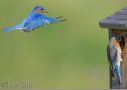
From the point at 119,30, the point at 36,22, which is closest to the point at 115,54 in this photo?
the point at 119,30

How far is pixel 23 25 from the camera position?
5699mm

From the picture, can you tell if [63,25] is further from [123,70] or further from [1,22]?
[123,70]

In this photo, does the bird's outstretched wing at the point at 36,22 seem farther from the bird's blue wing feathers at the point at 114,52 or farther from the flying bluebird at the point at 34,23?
the bird's blue wing feathers at the point at 114,52

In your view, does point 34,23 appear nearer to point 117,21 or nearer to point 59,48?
point 117,21

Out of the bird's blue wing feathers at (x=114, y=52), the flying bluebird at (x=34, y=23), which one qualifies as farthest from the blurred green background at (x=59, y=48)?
the bird's blue wing feathers at (x=114, y=52)

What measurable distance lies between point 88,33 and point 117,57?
17.3 feet

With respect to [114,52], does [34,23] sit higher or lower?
higher

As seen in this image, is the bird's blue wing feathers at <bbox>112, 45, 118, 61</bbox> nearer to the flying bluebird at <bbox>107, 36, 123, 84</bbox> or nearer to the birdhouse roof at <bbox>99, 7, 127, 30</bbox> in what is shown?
the flying bluebird at <bbox>107, 36, 123, 84</bbox>

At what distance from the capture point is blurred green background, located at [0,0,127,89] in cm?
886

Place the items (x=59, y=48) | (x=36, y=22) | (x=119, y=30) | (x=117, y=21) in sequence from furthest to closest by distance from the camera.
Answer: (x=59, y=48) → (x=36, y=22) → (x=119, y=30) → (x=117, y=21)

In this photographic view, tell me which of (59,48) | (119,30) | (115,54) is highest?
(119,30)

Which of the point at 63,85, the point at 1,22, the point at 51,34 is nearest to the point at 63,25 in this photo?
the point at 51,34

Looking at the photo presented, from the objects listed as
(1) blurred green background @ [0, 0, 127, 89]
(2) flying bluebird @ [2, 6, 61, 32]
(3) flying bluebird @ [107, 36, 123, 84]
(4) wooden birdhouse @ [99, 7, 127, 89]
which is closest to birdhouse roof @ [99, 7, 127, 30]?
(4) wooden birdhouse @ [99, 7, 127, 89]

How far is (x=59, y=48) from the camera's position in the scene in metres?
9.77
